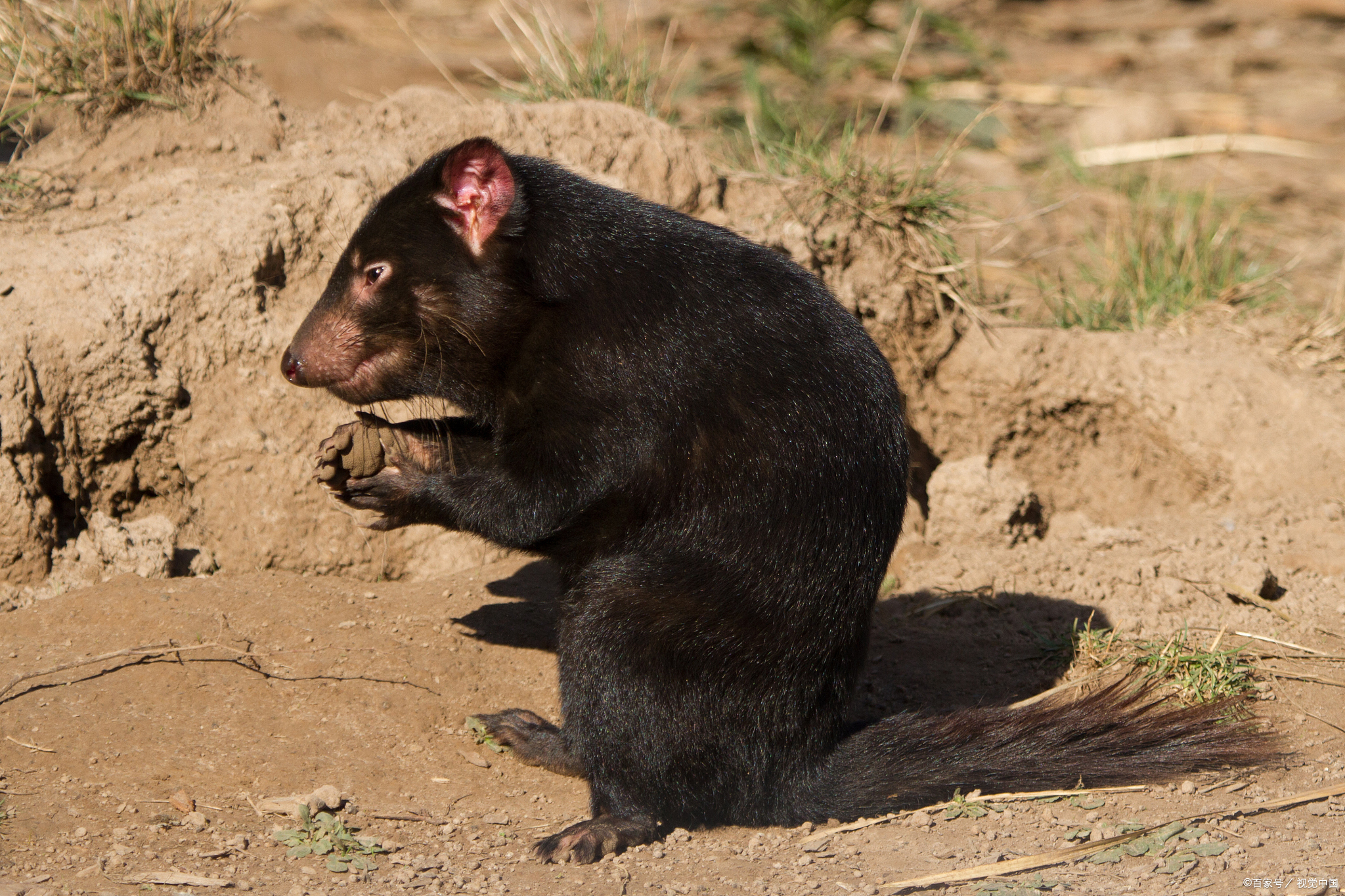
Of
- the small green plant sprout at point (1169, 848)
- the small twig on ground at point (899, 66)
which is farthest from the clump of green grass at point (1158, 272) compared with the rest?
the small green plant sprout at point (1169, 848)

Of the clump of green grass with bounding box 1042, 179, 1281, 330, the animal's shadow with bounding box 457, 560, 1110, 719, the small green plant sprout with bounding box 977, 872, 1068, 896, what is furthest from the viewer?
the clump of green grass with bounding box 1042, 179, 1281, 330

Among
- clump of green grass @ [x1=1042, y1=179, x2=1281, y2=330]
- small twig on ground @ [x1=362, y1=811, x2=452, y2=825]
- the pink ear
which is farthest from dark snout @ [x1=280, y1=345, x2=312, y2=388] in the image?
clump of green grass @ [x1=1042, y1=179, x2=1281, y2=330]

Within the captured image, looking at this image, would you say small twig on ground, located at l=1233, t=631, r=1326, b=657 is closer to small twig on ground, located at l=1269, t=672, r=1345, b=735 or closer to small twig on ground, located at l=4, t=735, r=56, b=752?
small twig on ground, located at l=1269, t=672, r=1345, b=735

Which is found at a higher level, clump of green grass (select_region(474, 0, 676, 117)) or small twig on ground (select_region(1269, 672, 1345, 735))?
clump of green grass (select_region(474, 0, 676, 117))

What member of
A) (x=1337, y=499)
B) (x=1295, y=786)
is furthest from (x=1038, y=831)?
(x=1337, y=499)

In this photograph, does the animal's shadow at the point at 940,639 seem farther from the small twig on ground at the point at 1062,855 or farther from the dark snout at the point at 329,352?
the dark snout at the point at 329,352

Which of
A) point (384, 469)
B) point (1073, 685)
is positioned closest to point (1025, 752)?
point (1073, 685)

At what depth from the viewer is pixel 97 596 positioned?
3920 mm

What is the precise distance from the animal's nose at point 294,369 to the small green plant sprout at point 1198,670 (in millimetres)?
2999

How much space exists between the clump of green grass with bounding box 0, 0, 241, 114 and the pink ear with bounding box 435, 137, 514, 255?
7.17ft

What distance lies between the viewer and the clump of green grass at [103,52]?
4.78m

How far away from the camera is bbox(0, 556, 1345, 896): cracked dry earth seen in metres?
2.96

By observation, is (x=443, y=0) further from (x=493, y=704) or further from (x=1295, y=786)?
(x=1295, y=786)

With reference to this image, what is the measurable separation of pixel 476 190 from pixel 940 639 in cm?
265
